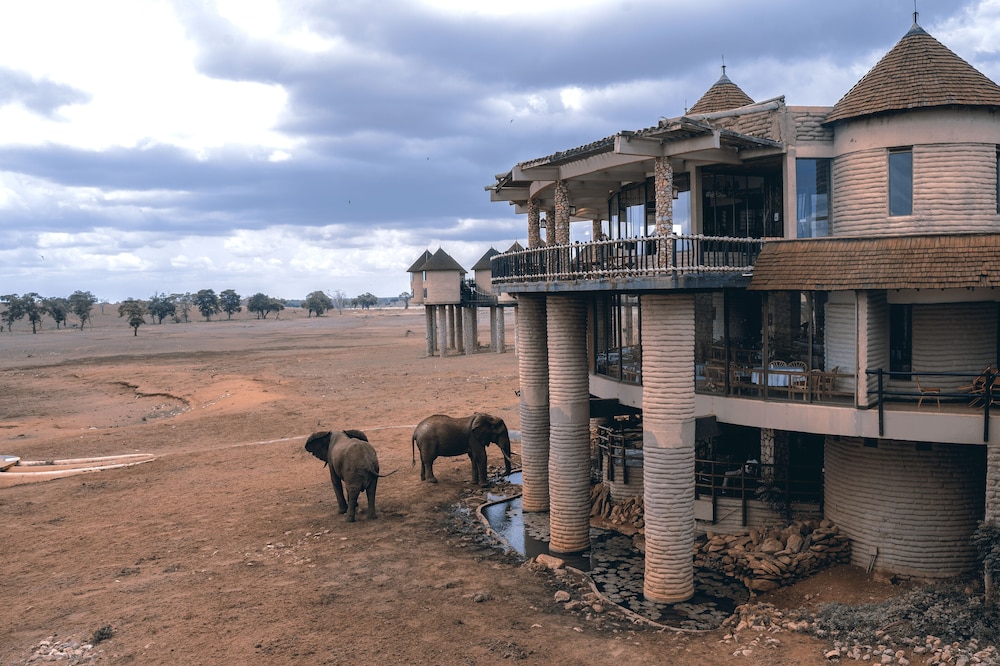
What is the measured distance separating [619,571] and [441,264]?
4867 centimetres

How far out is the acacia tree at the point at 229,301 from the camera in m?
181

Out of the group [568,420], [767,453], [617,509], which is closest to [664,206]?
[568,420]

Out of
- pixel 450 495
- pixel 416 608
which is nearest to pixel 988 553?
pixel 416 608

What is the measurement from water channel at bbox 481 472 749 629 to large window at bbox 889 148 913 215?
9.57m

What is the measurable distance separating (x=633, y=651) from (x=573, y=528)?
18.9 ft

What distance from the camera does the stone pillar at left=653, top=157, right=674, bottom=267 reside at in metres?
15.1

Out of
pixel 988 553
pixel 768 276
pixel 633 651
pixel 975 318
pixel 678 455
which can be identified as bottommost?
pixel 633 651

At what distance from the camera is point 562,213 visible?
1931 centimetres

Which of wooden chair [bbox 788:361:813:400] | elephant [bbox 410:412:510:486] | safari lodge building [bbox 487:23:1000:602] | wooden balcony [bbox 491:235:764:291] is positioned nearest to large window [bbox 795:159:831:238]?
safari lodge building [bbox 487:23:1000:602]

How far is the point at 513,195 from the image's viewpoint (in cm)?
2402

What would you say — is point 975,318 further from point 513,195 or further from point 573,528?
point 513,195

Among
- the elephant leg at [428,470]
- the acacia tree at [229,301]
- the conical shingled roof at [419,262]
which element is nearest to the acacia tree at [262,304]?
the acacia tree at [229,301]

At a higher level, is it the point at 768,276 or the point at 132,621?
the point at 768,276

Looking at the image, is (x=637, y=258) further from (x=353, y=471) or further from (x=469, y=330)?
(x=469, y=330)
